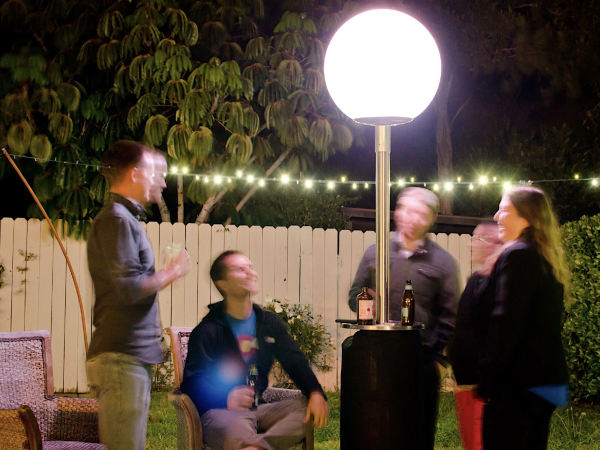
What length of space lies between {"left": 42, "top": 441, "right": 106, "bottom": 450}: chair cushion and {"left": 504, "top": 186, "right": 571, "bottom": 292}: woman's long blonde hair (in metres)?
1.98

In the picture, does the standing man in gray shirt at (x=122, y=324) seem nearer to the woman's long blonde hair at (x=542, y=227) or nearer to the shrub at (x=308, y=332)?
the woman's long blonde hair at (x=542, y=227)

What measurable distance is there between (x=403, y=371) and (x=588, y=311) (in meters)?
3.96

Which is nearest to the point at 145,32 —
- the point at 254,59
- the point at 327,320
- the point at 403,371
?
the point at 254,59

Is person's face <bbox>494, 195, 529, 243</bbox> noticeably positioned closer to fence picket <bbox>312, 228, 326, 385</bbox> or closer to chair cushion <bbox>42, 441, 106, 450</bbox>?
chair cushion <bbox>42, 441, 106, 450</bbox>

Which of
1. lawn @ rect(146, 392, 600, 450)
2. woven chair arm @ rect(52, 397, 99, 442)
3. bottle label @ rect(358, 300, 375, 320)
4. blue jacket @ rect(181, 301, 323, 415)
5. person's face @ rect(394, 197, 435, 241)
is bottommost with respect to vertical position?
lawn @ rect(146, 392, 600, 450)

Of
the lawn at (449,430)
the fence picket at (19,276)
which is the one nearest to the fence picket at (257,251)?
the lawn at (449,430)

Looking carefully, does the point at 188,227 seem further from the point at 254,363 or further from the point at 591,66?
the point at 591,66

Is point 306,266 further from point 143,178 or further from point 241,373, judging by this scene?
point 143,178

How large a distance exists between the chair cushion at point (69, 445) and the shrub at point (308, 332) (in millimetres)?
2602

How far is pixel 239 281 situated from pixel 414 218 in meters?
1.01

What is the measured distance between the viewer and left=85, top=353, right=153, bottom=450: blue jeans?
6.43ft

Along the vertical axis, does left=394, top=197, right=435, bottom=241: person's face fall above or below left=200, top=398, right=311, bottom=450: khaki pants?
above

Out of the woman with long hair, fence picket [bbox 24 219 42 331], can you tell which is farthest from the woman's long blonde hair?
fence picket [bbox 24 219 42 331]

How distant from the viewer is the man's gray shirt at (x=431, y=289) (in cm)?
294
